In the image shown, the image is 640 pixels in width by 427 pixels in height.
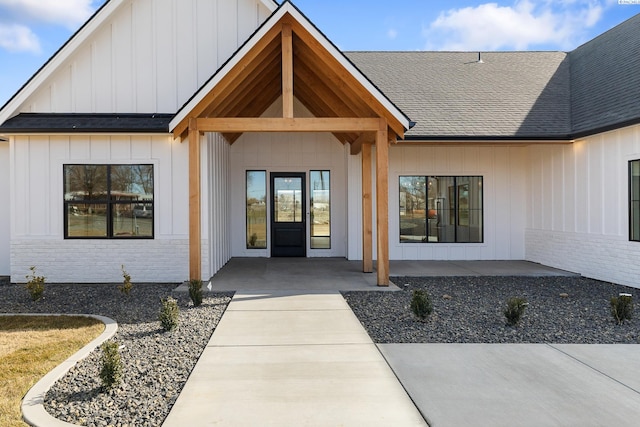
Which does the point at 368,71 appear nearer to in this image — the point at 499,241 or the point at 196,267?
the point at 499,241

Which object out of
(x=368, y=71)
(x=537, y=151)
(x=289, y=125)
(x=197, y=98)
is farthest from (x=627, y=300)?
(x=368, y=71)

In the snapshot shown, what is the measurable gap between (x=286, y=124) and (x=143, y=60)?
430cm

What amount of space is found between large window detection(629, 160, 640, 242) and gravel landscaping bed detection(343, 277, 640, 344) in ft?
3.80

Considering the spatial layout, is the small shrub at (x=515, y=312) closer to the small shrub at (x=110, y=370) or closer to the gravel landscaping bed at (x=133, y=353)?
the gravel landscaping bed at (x=133, y=353)

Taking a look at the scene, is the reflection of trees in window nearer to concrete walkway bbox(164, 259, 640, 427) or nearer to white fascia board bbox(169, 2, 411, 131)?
white fascia board bbox(169, 2, 411, 131)

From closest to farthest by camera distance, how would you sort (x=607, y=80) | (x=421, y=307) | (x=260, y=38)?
1. (x=421, y=307)
2. (x=260, y=38)
3. (x=607, y=80)

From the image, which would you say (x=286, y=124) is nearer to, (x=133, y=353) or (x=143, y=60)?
(x=143, y=60)

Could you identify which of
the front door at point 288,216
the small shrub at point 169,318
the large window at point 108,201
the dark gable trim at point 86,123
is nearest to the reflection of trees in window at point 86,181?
the large window at point 108,201

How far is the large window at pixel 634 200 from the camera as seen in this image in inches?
351

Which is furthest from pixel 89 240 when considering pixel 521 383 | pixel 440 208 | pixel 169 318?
pixel 440 208

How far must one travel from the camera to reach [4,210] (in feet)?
35.4

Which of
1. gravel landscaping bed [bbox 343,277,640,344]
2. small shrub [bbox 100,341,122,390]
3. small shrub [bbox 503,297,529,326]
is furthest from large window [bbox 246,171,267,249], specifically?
small shrub [bbox 100,341,122,390]

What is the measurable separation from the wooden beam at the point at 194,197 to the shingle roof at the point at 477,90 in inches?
206

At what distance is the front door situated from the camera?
1374cm
